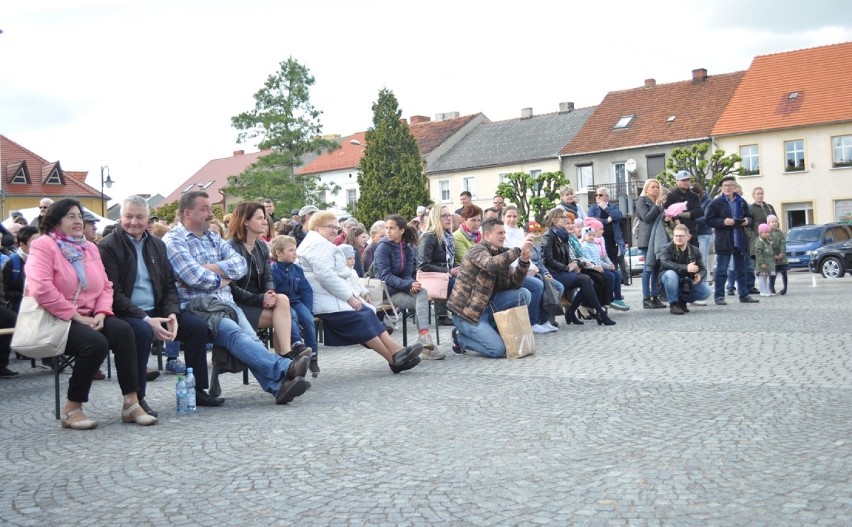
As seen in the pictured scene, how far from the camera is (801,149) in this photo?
50.1m

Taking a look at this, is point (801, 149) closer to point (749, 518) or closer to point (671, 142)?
point (671, 142)

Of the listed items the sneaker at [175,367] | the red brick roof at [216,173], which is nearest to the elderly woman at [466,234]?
the sneaker at [175,367]

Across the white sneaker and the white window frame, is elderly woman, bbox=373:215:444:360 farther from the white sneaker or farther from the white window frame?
the white window frame

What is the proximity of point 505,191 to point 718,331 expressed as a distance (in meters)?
37.1

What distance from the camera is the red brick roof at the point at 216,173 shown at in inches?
3760

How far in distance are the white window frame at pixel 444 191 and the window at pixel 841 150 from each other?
28.0 m

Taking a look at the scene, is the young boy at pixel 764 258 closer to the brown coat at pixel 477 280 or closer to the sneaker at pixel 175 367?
the brown coat at pixel 477 280

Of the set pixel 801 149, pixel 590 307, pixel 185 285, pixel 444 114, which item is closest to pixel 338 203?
pixel 444 114

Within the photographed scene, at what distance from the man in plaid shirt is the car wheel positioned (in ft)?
81.0

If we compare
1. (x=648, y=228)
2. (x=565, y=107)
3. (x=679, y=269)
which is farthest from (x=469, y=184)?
(x=679, y=269)

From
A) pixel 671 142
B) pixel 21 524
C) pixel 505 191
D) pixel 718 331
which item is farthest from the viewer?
pixel 671 142

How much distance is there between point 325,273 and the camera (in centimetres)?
990

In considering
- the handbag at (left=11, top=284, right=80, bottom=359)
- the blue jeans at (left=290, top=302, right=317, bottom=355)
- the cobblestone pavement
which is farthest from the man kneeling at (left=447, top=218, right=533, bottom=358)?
the handbag at (left=11, top=284, right=80, bottom=359)

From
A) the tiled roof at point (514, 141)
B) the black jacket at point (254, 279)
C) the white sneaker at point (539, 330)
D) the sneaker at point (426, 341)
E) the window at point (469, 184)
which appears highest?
the tiled roof at point (514, 141)
